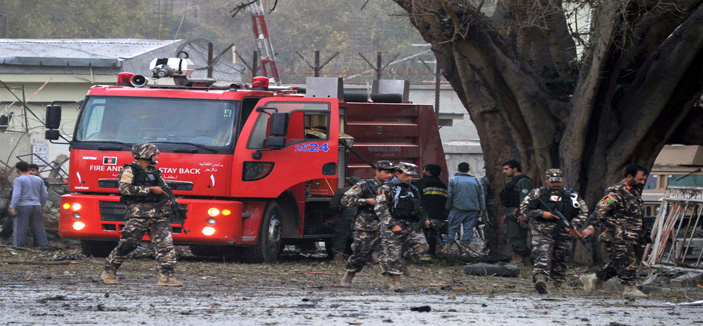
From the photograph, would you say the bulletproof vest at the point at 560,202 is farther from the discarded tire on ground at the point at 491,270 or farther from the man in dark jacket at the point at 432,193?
the man in dark jacket at the point at 432,193

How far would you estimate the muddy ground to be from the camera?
25.1 feet

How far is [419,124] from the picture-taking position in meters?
15.8

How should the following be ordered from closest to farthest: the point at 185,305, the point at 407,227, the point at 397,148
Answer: the point at 185,305, the point at 407,227, the point at 397,148

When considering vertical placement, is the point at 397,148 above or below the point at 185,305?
above

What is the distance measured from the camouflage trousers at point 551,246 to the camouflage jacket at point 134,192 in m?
4.12

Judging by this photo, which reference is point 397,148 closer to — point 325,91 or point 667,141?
point 325,91

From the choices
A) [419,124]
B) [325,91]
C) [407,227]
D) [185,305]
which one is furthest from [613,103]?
[185,305]

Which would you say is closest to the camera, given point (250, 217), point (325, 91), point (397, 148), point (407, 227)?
point (407, 227)

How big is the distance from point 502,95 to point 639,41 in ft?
6.98

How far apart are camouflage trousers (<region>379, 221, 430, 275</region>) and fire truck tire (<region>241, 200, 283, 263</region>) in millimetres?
2863

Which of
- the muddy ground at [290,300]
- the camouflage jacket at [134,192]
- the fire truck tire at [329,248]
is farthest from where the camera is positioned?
the fire truck tire at [329,248]

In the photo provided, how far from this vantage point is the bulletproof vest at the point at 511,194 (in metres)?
13.9

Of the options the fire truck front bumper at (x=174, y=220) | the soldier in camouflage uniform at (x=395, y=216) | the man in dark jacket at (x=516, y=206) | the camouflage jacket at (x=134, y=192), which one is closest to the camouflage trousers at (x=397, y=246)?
the soldier in camouflage uniform at (x=395, y=216)

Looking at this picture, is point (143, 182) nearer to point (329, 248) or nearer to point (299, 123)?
point (299, 123)
